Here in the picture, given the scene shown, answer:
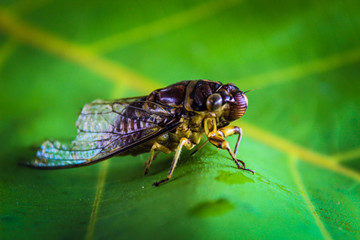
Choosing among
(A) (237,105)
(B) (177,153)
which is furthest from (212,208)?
(A) (237,105)

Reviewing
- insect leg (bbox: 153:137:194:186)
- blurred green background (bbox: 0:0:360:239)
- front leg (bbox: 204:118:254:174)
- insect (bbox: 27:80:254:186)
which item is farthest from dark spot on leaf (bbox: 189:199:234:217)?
insect (bbox: 27:80:254:186)

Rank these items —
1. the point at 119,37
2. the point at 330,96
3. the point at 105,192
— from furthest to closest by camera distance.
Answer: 1. the point at 119,37
2. the point at 330,96
3. the point at 105,192

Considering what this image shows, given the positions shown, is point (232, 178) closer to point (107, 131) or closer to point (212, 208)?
point (212, 208)

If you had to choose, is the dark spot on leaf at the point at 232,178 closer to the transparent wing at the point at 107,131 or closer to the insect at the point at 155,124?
the insect at the point at 155,124

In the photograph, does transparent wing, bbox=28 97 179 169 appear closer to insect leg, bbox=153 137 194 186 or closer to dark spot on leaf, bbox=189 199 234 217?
insect leg, bbox=153 137 194 186

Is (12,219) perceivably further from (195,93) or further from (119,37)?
(119,37)

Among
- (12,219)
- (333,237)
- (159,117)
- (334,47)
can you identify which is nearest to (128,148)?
(159,117)

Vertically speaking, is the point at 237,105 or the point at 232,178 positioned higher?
the point at 237,105
